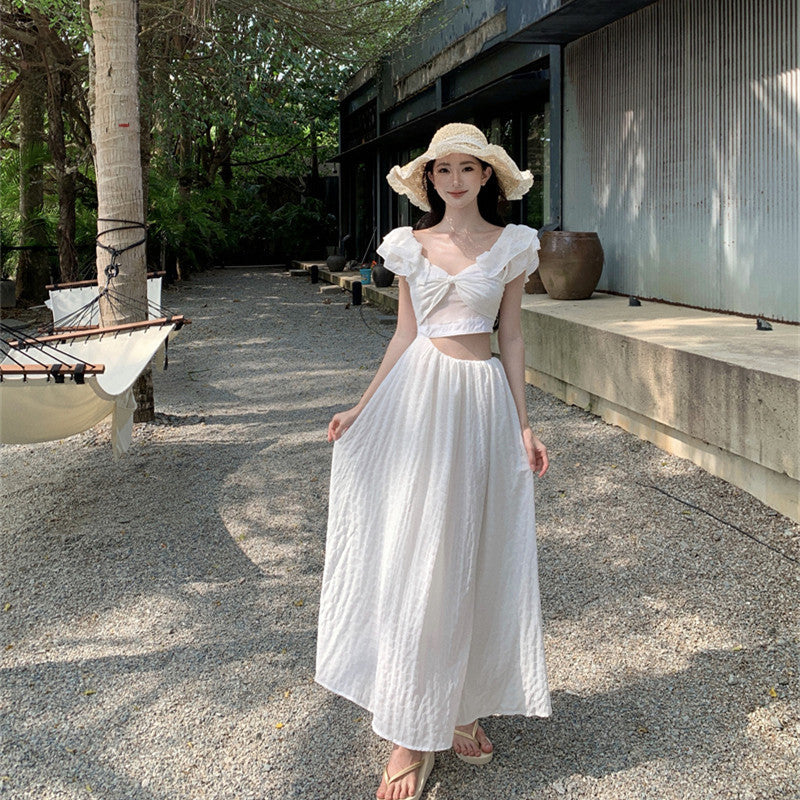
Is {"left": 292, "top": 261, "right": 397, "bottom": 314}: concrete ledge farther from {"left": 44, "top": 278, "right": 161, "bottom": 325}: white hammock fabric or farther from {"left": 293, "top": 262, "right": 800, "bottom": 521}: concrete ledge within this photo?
{"left": 293, "top": 262, "right": 800, "bottom": 521}: concrete ledge

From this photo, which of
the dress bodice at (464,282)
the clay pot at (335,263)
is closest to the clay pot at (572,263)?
the dress bodice at (464,282)

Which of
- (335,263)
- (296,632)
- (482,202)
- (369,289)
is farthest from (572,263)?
(335,263)

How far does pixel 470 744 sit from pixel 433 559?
22.2 inches

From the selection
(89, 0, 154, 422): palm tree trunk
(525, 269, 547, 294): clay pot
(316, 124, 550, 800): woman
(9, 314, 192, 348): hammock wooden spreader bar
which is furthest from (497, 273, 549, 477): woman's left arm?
(525, 269, 547, 294): clay pot

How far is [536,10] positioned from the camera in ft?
27.8

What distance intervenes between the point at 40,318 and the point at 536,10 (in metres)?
7.28

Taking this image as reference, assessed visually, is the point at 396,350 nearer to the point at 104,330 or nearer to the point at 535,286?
the point at 104,330

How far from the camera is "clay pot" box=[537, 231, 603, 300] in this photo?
768cm

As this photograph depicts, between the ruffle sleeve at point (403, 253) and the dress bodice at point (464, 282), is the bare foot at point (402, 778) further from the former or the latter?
the ruffle sleeve at point (403, 253)

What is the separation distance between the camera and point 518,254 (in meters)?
2.35

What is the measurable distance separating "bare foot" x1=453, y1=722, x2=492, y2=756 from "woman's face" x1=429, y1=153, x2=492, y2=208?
1381mm

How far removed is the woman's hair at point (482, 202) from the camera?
253 centimetres

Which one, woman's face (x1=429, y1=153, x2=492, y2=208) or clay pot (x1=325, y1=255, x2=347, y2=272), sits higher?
clay pot (x1=325, y1=255, x2=347, y2=272)

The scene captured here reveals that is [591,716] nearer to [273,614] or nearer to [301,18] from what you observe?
[273,614]
